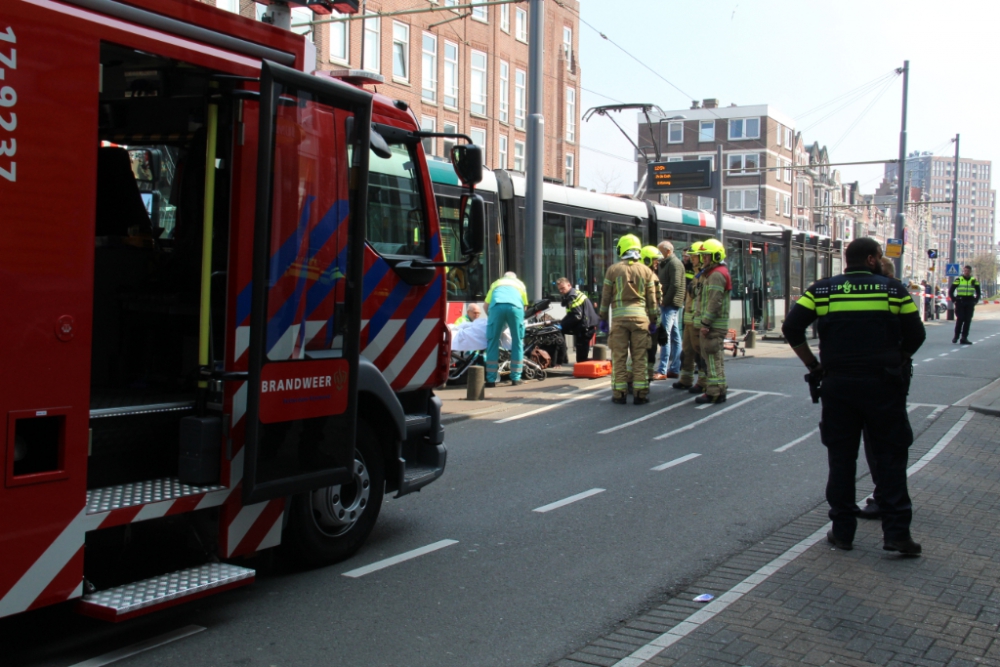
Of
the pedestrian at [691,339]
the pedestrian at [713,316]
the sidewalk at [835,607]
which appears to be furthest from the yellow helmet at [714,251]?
the sidewalk at [835,607]

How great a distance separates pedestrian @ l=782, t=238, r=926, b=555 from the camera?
18.2 feet

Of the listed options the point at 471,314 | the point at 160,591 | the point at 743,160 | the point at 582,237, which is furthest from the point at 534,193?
the point at 743,160

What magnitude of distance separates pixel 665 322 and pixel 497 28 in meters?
32.3

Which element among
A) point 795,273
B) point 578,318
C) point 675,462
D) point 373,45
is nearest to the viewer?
point 675,462

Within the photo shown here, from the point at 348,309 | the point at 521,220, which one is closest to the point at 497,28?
the point at 521,220

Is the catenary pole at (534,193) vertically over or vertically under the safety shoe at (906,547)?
over

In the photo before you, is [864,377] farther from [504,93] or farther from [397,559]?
[504,93]

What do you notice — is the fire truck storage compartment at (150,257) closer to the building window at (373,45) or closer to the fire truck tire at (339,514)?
the fire truck tire at (339,514)

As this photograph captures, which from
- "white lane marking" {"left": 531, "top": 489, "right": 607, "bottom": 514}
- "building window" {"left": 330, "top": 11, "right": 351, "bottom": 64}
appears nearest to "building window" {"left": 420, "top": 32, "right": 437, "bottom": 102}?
"building window" {"left": 330, "top": 11, "right": 351, "bottom": 64}

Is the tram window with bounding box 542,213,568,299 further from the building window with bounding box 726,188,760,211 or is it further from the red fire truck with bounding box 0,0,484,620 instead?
the building window with bounding box 726,188,760,211

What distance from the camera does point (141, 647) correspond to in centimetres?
411

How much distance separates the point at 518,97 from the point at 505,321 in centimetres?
3456

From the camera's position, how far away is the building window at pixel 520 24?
147ft

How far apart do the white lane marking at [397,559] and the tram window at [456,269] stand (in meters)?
7.00
